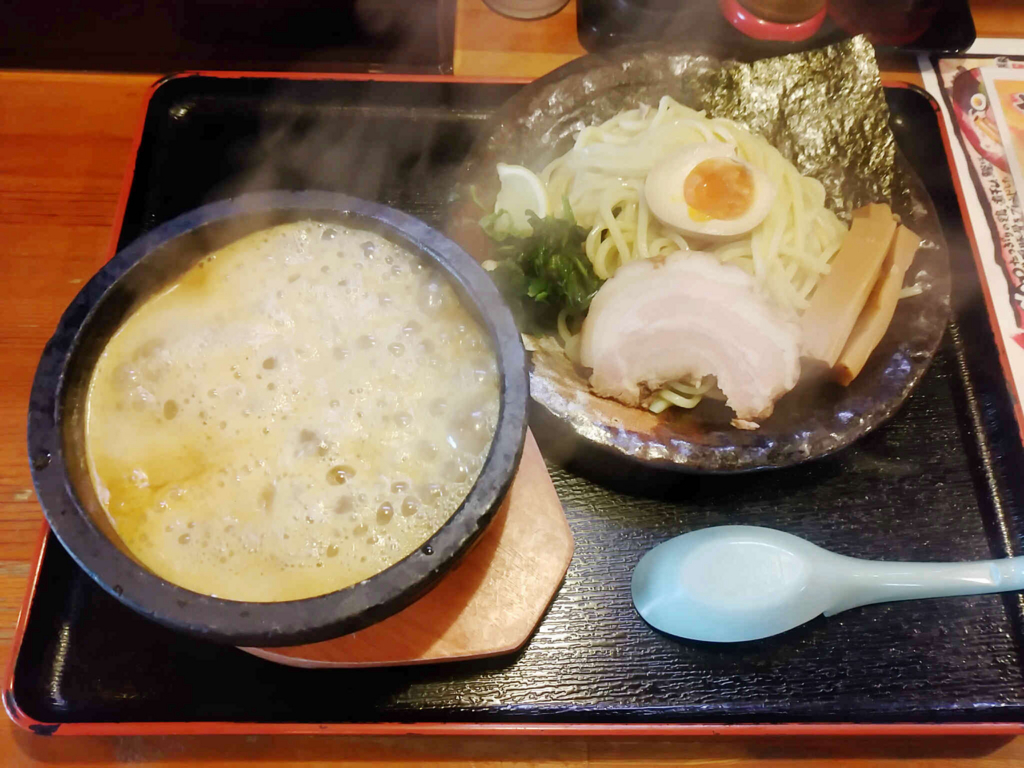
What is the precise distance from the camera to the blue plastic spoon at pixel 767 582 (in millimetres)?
1273

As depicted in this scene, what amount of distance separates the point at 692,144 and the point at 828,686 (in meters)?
1.34

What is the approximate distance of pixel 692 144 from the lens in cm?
185

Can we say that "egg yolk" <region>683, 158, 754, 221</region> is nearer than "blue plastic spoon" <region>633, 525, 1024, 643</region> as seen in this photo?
No

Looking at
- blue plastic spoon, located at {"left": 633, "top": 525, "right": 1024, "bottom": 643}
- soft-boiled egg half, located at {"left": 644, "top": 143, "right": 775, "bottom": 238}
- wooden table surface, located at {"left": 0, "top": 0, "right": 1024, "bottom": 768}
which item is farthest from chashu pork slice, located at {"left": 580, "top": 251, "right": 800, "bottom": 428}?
wooden table surface, located at {"left": 0, "top": 0, "right": 1024, "bottom": 768}

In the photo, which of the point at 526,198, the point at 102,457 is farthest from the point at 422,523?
the point at 526,198

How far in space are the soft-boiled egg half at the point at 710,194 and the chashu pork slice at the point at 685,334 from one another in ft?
0.59

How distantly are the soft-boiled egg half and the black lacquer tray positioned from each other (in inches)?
23.5

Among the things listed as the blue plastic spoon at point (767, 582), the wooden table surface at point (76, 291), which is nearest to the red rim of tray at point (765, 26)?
the wooden table surface at point (76, 291)

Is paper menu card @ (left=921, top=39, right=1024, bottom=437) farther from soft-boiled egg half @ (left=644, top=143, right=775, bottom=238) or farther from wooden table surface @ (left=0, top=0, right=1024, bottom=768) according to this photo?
soft-boiled egg half @ (left=644, top=143, right=775, bottom=238)

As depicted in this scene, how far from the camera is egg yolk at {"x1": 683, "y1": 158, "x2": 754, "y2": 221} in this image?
180cm

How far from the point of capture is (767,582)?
128 cm

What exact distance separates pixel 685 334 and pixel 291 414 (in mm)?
984

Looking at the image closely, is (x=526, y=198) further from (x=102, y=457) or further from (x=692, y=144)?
(x=102, y=457)

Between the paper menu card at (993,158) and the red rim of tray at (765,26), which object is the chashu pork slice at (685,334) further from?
the red rim of tray at (765,26)
